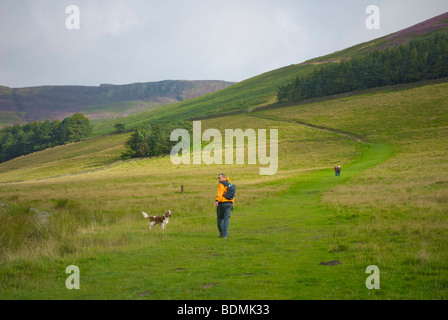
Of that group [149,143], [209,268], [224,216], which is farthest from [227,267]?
[149,143]

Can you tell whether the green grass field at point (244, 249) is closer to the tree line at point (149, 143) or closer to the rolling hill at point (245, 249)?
the rolling hill at point (245, 249)

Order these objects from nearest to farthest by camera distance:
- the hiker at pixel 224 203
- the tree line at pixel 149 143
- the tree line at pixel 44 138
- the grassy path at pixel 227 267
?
1. the grassy path at pixel 227 267
2. the hiker at pixel 224 203
3. the tree line at pixel 149 143
4. the tree line at pixel 44 138

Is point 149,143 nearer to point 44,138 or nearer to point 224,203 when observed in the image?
point 44,138

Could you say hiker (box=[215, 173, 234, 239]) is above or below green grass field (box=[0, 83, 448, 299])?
above

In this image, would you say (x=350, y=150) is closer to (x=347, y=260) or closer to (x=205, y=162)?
(x=205, y=162)

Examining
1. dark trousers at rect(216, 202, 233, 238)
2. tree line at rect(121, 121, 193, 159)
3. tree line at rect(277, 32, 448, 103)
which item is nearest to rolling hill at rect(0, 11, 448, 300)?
dark trousers at rect(216, 202, 233, 238)

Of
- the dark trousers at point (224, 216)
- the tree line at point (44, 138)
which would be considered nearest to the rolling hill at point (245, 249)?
the dark trousers at point (224, 216)

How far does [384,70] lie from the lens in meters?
115

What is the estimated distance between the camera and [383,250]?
33.2ft

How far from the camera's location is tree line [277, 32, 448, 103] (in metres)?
107

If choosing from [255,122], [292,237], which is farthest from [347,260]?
[255,122]

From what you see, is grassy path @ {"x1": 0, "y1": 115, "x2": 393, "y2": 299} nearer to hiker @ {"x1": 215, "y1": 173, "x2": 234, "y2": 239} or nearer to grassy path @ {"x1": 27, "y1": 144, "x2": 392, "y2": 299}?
grassy path @ {"x1": 27, "y1": 144, "x2": 392, "y2": 299}

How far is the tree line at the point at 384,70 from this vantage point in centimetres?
10656
